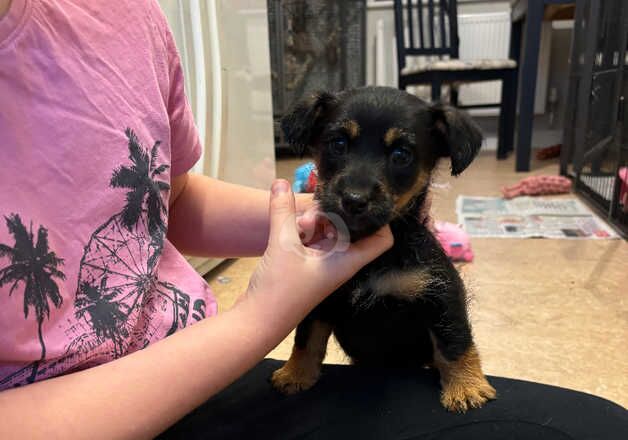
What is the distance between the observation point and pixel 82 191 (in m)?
0.59

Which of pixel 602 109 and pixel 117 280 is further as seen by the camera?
pixel 602 109

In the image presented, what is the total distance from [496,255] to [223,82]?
1.15 m

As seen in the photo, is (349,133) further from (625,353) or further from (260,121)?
(260,121)

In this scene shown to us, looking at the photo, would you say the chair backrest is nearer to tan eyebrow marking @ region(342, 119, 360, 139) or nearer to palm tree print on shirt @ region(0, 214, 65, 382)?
tan eyebrow marking @ region(342, 119, 360, 139)

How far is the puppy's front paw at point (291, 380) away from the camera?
0.76m

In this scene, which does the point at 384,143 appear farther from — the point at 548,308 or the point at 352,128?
the point at 548,308

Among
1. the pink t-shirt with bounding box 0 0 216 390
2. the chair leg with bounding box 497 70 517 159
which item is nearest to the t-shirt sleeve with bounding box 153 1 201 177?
the pink t-shirt with bounding box 0 0 216 390

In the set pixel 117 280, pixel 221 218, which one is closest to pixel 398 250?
pixel 221 218

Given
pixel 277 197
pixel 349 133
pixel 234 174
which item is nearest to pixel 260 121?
pixel 234 174

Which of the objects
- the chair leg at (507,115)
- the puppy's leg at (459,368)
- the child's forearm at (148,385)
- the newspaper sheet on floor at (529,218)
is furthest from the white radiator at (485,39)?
the child's forearm at (148,385)

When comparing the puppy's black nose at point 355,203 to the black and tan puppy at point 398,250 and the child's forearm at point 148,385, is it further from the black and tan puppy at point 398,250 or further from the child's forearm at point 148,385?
the child's forearm at point 148,385

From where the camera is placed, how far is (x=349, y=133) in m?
0.79

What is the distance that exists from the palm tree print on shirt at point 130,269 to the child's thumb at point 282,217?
6.1 inches

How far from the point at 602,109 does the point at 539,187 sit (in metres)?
0.51
